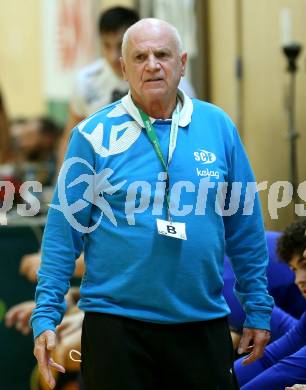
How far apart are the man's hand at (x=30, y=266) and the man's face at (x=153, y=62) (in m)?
1.97

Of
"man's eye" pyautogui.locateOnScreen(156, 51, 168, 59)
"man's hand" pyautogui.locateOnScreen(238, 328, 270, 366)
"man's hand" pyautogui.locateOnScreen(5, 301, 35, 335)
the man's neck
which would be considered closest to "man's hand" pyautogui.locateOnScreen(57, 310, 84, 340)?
"man's hand" pyautogui.locateOnScreen(5, 301, 35, 335)

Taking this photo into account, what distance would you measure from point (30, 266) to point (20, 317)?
0.25m

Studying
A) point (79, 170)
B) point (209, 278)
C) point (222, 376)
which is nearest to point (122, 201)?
point (79, 170)

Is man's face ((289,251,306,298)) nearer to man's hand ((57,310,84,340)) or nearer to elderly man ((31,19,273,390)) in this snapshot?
elderly man ((31,19,273,390))

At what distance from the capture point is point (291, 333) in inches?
124

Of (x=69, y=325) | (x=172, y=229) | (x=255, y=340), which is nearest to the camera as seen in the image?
(x=172, y=229)

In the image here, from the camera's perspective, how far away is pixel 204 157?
2.49 metres

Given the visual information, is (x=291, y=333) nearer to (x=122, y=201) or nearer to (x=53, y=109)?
(x=122, y=201)

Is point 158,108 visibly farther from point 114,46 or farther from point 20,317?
point 20,317

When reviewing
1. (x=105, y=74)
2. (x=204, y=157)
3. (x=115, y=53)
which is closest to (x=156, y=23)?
(x=204, y=157)

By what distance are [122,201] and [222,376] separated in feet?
1.81

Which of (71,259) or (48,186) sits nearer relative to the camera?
(71,259)

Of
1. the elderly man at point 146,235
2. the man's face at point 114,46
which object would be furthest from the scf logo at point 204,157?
the man's face at point 114,46

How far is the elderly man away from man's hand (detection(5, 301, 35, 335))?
1.81 meters
